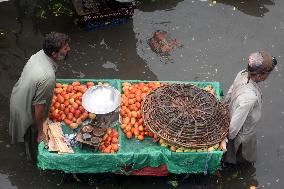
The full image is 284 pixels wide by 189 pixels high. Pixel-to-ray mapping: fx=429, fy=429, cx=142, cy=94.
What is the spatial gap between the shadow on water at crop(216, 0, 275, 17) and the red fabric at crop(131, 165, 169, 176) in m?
5.09

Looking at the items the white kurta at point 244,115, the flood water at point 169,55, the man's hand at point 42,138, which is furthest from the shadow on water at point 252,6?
the man's hand at point 42,138

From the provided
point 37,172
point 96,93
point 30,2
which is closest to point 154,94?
point 96,93

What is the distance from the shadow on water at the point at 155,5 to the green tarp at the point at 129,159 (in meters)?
4.26

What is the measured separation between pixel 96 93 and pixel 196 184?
6.95 feet

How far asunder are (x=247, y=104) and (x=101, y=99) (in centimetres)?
202

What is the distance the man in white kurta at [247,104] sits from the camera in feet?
18.5

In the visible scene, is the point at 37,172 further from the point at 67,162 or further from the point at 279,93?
the point at 279,93

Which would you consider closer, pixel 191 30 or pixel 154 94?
pixel 154 94

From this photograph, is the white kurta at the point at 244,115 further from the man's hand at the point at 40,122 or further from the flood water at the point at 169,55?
the man's hand at the point at 40,122

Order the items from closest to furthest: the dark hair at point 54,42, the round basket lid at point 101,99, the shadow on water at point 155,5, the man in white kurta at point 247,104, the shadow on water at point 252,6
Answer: the dark hair at point 54,42, the man in white kurta at point 247,104, the round basket lid at point 101,99, the shadow on water at point 155,5, the shadow on water at point 252,6

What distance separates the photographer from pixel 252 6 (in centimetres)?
995

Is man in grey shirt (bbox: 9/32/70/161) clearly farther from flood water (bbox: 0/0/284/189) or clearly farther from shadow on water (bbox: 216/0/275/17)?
shadow on water (bbox: 216/0/275/17)

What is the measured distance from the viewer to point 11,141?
698cm

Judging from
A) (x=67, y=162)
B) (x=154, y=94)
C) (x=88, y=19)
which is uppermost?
(x=88, y=19)
